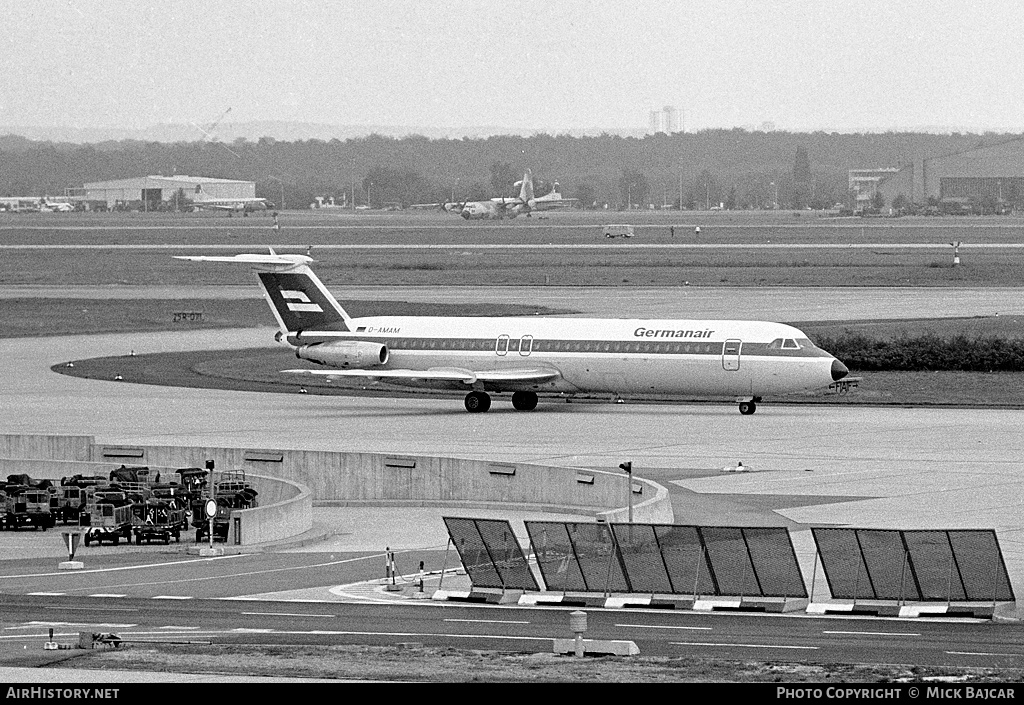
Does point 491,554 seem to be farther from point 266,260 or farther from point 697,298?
point 697,298

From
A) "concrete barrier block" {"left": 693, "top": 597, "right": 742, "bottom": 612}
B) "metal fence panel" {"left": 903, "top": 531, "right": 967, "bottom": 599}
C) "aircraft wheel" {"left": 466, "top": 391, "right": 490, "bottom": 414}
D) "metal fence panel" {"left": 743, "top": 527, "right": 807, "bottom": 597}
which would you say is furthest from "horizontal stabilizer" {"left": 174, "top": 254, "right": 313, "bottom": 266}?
"metal fence panel" {"left": 903, "top": 531, "right": 967, "bottom": 599}

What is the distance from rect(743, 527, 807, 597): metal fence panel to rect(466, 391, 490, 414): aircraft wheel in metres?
29.6

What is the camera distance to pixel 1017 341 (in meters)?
65.4

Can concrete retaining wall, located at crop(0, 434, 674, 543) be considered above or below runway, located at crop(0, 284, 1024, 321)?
below

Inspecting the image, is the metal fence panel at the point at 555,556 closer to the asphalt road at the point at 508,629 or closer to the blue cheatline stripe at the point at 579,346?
the asphalt road at the point at 508,629

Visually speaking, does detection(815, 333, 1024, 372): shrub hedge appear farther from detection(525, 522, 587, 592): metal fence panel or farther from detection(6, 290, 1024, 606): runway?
detection(525, 522, 587, 592): metal fence panel

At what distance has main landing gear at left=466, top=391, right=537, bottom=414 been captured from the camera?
188 feet

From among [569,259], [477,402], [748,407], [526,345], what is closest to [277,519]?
[477,402]

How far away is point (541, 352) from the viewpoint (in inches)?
2242

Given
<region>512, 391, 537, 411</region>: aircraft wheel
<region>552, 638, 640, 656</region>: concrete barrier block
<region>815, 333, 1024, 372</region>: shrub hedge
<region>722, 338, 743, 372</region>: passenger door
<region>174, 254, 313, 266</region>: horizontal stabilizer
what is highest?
<region>174, 254, 313, 266</region>: horizontal stabilizer

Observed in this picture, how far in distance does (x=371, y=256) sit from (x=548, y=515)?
369ft

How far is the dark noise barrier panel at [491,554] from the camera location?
93.4 feet

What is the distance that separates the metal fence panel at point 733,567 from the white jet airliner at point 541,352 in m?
26.0
